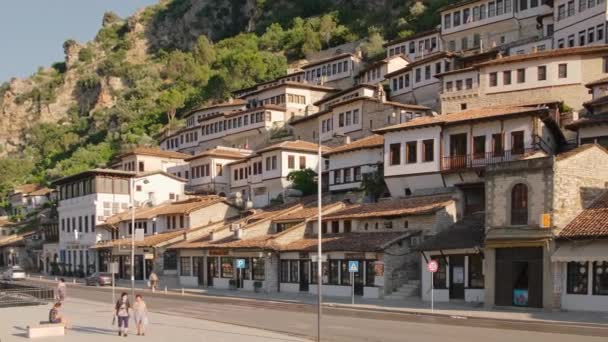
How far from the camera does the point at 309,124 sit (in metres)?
87.6

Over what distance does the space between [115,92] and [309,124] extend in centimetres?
9332

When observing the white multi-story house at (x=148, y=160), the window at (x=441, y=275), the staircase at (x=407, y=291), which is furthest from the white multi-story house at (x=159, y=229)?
the window at (x=441, y=275)

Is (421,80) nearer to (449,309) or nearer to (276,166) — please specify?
(276,166)

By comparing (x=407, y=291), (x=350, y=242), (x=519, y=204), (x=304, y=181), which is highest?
(x=304, y=181)

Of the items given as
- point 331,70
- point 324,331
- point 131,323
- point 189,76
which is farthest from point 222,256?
point 189,76

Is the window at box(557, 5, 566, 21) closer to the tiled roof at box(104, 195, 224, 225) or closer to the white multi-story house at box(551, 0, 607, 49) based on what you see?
the white multi-story house at box(551, 0, 607, 49)

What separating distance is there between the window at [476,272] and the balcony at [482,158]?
795 cm

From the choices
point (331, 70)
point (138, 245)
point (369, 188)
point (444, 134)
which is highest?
point (331, 70)

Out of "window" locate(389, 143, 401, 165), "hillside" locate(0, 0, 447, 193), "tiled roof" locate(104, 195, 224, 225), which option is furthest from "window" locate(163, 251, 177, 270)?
"hillside" locate(0, 0, 447, 193)

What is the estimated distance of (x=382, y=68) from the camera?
94.2 metres

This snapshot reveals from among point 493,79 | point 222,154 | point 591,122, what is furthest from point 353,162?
point 222,154

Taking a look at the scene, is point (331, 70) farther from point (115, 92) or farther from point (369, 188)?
point (115, 92)

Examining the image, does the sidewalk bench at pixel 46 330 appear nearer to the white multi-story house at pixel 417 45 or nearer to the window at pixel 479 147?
the window at pixel 479 147

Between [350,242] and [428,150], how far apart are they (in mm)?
9332
